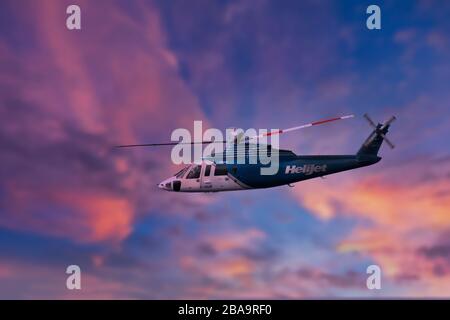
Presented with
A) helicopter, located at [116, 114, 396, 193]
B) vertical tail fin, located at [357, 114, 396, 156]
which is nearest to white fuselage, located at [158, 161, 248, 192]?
helicopter, located at [116, 114, 396, 193]

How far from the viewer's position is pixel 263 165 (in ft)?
197

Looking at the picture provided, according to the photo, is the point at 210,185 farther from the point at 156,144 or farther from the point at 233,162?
the point at 156,144

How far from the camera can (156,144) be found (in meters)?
53.3

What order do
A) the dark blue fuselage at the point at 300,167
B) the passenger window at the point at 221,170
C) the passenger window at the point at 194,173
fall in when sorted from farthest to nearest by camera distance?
the passenger window at the point at 194,173 → the passenger window at the point at 221,170 → the dark blue fuselage at the point at 300,167

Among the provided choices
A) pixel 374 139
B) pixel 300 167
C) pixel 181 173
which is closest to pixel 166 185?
pixel 181 173

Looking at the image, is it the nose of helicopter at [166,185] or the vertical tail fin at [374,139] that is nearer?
the vertical tail fin at [374,139]

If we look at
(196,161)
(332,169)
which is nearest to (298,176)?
(332,169)

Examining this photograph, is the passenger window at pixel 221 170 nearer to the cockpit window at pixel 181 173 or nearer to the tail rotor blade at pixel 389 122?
the cockpit window at pixel 181 173

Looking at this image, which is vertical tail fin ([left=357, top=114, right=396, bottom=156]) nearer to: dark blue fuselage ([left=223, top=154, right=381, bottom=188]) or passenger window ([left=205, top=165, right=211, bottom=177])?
dark blue fuselage ([left=223, top=154, right=381, bottom=188])

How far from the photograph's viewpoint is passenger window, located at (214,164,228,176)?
60.9 m

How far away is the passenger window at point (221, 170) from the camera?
6094cm

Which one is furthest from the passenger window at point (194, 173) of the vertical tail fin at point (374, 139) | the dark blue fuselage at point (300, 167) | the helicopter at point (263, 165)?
the vertical tail fin at point (374, 139)
